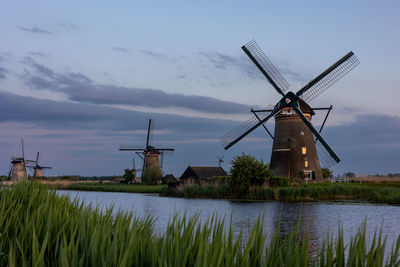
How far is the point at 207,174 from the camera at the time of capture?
5075cm

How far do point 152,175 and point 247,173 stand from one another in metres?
30.0

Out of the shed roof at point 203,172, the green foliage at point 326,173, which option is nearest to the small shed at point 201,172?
the shed roof at point 203,172

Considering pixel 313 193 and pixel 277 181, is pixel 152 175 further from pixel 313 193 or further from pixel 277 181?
pixel 313 193

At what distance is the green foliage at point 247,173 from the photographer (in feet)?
102

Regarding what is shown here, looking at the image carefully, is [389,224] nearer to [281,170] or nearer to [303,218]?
[303,218]

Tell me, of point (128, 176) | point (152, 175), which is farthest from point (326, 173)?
point (128, 176)

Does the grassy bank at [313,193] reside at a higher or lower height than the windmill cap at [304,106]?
lower

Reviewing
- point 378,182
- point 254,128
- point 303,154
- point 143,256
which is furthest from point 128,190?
point 143,256

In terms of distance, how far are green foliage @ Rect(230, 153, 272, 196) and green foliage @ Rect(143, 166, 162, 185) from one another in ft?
94.6

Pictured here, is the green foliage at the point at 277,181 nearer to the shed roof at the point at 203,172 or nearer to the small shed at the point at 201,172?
the small shed at the point at 201,172

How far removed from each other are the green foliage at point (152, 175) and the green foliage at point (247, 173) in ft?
94.6

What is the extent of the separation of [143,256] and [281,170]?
1267 inches

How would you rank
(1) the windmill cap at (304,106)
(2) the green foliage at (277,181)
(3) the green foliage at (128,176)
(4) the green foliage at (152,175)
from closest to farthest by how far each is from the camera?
(2) the green foliage at (277,181), (1) the windmill cap at (304,106), (4) the green foliage at (152,175), (3) the green foliage at (128,176)

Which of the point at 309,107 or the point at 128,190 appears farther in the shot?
the point at 128,190
